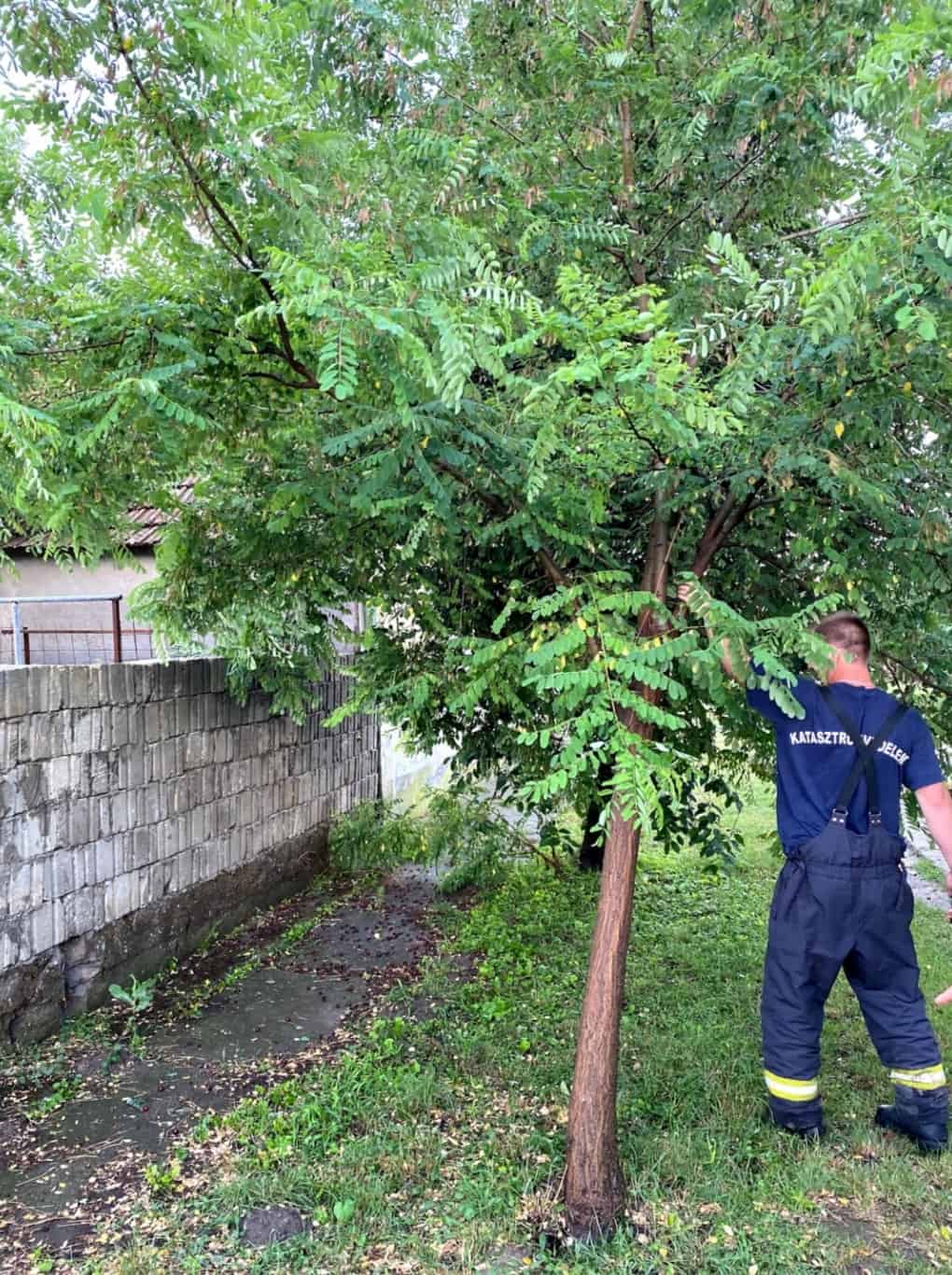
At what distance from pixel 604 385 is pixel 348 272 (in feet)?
2.23

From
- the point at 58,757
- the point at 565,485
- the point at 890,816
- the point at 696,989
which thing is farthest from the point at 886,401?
the point at 58,757

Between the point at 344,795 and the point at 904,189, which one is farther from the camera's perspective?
the point at 344,795

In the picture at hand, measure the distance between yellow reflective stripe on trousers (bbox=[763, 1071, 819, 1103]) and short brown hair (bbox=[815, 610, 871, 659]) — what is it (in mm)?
1591

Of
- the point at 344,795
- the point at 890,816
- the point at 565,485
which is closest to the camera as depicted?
the point at 565,485

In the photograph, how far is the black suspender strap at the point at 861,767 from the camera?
10.0 feet

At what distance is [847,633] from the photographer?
3.06m

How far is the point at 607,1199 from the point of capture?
2.85 meters

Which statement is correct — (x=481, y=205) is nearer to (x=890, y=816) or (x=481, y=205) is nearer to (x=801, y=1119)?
(x=890, y=816)

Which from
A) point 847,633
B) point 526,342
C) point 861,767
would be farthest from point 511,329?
point 861,767

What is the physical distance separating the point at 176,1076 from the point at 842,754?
3266 mm

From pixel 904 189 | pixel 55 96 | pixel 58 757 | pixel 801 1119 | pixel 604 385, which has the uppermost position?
pixel 55 96

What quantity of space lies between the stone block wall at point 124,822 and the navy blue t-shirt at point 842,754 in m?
3.39

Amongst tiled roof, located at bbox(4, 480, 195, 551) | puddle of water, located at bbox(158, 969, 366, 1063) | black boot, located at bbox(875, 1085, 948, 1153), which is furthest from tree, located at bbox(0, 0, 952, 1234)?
puddle of water, located at bbox(158, 969, 366, 1063)

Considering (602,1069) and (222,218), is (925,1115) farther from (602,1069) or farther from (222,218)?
(222,218)
